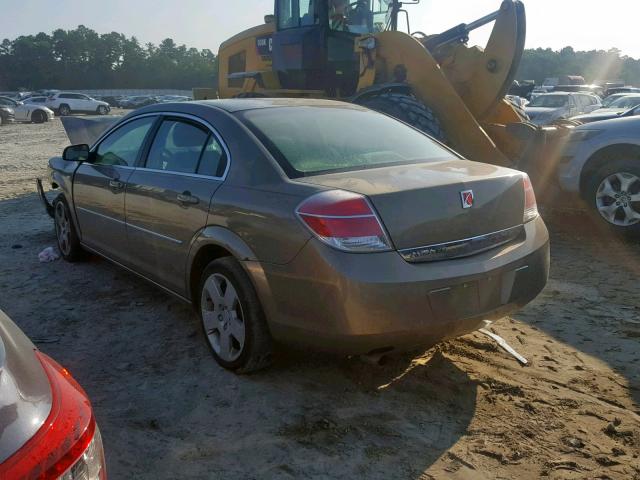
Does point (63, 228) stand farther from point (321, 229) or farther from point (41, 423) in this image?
point (41, 423)

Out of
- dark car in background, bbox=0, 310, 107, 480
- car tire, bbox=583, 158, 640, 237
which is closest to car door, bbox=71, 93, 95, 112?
car tire, bbox=583, 158, 640, 237

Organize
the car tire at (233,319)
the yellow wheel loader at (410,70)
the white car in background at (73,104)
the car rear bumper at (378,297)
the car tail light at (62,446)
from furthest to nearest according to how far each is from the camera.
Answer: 1. the white car in background at (73,104)
2. the yellow wheel loader at (410,70)
3. the car tire at (233,319)
4. the car rear bumper at (378,297)
5. the car tail light at (62,446)

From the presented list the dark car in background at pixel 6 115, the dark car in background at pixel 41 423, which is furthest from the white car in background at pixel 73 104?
the dark car in background at pixel 41 423

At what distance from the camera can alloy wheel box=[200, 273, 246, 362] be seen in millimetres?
3482

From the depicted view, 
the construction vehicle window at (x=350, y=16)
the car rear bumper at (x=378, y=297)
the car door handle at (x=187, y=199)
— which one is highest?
the construction vehicle window at (x=350, y=16)

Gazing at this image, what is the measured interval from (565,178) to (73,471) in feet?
21.0

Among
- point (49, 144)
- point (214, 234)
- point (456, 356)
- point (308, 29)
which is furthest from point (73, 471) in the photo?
point (49, 144)

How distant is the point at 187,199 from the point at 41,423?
7.86 ft

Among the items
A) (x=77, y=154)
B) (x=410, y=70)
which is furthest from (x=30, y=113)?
(x=77, y=154)

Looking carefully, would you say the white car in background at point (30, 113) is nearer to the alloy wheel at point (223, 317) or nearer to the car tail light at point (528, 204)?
the alloy wheel at point (223, 317)

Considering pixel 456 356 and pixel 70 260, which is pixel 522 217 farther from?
pixel 70 260

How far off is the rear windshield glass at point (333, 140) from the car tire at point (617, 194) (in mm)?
3107

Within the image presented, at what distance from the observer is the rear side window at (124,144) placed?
15.1 ft

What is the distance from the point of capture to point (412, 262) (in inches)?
116
